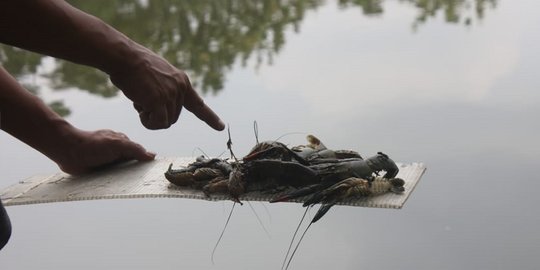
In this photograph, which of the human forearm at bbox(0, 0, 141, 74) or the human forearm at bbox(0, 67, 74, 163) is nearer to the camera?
the human forearm at bbox(0, 0, 141, 74)

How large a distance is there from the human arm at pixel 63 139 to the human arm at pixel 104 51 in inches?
13.8

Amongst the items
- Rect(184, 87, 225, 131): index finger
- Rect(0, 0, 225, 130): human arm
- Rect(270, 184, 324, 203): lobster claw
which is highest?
Rect(0, 0, 225, 130): human arm

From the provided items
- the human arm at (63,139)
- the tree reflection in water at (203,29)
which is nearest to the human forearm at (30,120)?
the human arm at (63,139)

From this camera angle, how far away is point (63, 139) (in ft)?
5.60

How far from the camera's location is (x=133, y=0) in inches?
135

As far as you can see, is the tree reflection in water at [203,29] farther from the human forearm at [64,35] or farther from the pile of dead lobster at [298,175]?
the human forearm at [64,35]

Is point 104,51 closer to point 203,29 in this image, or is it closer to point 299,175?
point 299,175

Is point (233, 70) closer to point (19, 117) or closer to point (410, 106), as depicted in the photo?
point (410, 106)

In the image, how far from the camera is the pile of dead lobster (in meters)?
1.42

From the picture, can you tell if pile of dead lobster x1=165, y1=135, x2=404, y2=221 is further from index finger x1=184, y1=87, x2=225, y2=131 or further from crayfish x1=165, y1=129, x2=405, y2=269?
index finger x1=184, y1=87, x2=225, y2=131

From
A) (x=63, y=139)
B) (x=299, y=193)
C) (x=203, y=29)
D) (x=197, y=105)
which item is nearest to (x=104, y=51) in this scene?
(x=197, y=105)

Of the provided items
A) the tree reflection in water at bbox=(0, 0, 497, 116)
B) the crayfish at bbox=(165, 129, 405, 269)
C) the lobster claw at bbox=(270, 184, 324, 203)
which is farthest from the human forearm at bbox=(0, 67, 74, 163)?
the tree reflection in water at bbox=(0, 0, 497, 116)

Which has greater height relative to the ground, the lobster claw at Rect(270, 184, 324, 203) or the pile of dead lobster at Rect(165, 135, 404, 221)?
the pile of dead lobster at Rect(165, 135, 404, 221)

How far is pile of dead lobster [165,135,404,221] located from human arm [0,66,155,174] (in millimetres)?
193
